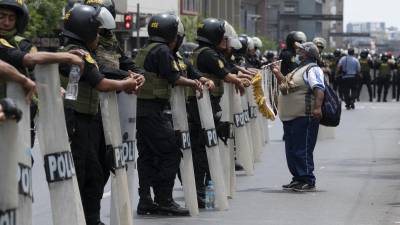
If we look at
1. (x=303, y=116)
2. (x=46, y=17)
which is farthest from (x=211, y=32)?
(x=46, y=17)

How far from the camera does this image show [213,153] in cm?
1262

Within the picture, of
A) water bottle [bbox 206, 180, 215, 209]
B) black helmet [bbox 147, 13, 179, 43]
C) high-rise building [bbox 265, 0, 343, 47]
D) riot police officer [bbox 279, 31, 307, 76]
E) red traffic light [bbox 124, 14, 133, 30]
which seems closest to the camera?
black helmet [bbox 147, 13, 179, 43]

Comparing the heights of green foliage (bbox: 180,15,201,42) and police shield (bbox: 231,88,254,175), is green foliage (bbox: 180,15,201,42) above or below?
below

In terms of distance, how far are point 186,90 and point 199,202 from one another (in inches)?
45.9

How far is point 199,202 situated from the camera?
1295cm

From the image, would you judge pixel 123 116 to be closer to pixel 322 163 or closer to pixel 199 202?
pixel 199 202

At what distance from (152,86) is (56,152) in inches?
157

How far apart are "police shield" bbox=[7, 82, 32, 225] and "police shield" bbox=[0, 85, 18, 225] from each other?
0.25 meters

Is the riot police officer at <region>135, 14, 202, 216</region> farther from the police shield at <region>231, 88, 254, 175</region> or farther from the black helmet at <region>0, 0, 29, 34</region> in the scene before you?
the black helmet at <region>0, 0, 29, 34</region>

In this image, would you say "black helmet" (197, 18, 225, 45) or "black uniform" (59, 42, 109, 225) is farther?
"black helmet" (197, 18, 225, 45)

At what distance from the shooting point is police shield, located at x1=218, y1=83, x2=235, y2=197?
13.3 meters

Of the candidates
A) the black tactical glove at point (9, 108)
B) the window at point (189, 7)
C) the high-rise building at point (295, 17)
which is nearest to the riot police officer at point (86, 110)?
the black tactical glove at point (9, 108)

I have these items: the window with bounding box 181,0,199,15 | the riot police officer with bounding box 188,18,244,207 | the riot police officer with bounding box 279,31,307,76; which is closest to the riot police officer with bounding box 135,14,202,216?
the riot police officer with bounding box 188,18,244,207

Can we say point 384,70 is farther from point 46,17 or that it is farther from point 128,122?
point 128,122
